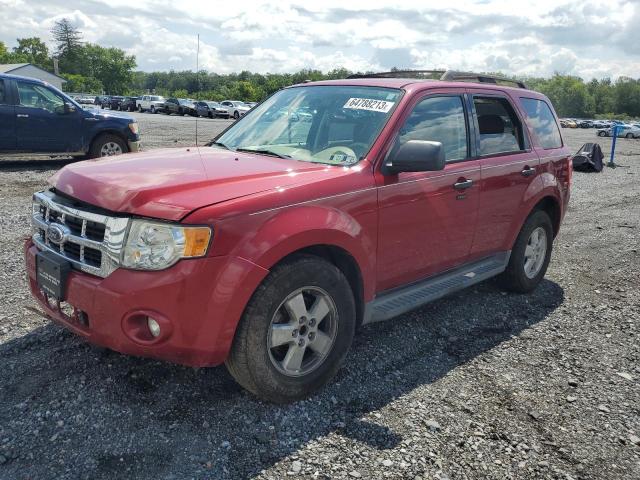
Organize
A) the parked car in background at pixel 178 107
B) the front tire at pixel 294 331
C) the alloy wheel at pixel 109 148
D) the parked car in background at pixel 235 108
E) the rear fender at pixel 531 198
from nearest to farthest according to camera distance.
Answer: the front tire at pixel 294 331, the rear fender at pixel 531 198, the alloy wheel at pixel 109 148, the parked car in background at pixel 235 108, the parked car in background at pixel 178 107

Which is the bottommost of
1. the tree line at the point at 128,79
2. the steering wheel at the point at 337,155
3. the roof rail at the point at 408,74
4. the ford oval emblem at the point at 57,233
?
the ford oval emblem at the point at 57,233

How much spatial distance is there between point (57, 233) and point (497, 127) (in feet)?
11.5

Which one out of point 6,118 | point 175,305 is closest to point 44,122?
point 6,118

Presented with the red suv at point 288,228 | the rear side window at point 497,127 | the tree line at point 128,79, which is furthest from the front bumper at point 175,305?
the tree line at point 128,79

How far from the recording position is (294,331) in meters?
3.21

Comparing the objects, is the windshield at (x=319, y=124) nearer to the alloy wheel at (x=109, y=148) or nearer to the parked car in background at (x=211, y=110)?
the alloy wheel at (x=109, y=148)

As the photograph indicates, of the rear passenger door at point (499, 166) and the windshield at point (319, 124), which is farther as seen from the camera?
the rear passenger door at point (499, 166)

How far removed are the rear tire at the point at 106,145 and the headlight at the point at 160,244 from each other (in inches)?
389

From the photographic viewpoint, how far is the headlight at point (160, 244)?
9.02ft

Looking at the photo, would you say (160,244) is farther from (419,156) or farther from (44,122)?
(44,122)

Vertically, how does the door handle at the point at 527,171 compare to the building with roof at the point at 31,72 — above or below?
below

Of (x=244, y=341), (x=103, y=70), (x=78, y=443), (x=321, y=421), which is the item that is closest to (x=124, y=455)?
(x=78, y=443)

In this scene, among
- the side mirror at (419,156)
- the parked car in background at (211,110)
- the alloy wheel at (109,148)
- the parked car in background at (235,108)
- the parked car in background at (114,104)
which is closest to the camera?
the side mirror at (419,156)

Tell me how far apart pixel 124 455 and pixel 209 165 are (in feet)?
5.49
